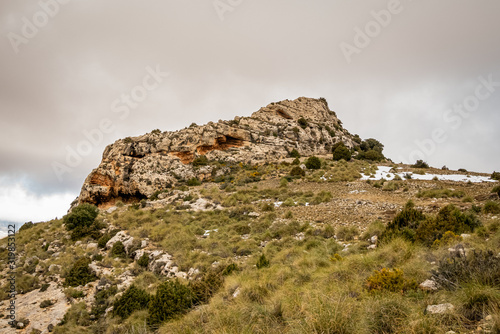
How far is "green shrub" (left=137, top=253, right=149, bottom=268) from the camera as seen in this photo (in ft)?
35.8

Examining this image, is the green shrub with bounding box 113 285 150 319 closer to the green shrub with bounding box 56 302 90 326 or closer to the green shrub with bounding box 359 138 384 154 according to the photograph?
the green shrub with bounding box 56 302 90 326

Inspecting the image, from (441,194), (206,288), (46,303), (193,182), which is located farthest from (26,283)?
(441,194)

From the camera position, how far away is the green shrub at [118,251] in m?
12.3

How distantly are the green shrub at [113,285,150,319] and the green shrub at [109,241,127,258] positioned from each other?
500 cm

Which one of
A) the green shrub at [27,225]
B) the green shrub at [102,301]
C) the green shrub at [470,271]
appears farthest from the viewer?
the green shrub at [27,225]

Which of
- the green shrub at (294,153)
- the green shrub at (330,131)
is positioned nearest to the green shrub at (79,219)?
the green shrub at (294,153)

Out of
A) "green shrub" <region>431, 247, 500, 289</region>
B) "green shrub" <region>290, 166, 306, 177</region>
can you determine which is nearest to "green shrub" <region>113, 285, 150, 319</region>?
"green shrub" <region>431, 247, 500, 289</region>

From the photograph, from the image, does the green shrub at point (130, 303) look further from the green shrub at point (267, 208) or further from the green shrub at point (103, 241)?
the green shrub at point (267, 208)

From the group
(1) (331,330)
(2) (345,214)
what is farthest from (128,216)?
(1) (331,330)

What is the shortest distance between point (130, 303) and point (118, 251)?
19.5 feet

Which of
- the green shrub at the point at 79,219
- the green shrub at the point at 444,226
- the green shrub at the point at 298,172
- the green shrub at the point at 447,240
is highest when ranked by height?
the green shrub at the point at 298,172

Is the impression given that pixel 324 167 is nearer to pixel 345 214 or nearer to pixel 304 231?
pixel 345 214

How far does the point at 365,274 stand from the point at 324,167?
23.3 metres

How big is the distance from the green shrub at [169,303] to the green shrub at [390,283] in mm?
4267
